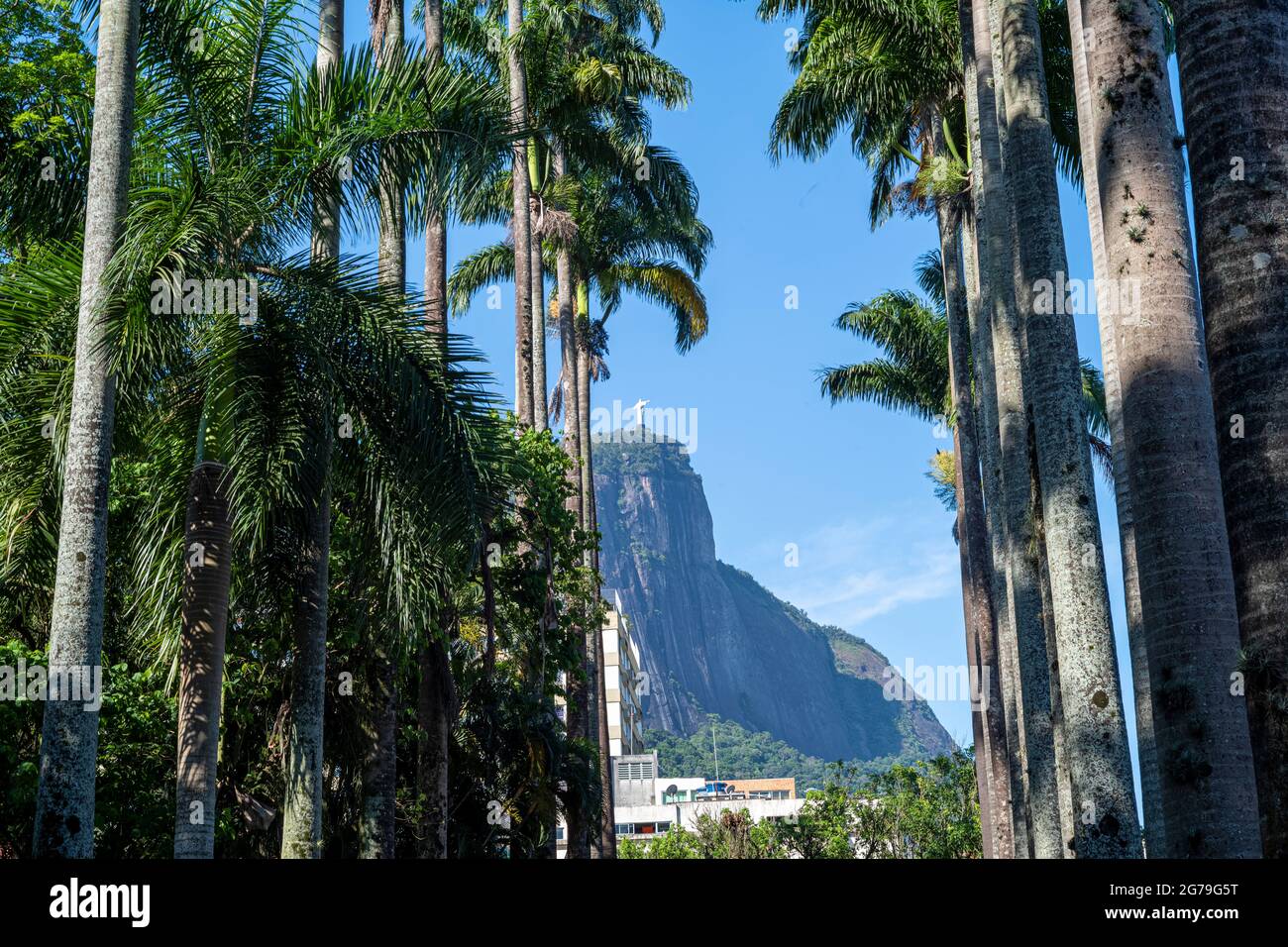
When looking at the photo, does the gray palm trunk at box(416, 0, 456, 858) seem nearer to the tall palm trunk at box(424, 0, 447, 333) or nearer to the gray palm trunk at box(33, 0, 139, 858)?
the tall palm trunk at box(424, 0, 447, 333)

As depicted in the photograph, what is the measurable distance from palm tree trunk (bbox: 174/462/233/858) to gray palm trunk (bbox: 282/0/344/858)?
34.1 inches

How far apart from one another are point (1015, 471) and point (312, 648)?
7.98 m

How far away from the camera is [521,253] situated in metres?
24.7

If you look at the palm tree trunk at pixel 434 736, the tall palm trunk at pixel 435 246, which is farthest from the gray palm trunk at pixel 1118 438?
the tall palm trunk at pixel 435 246

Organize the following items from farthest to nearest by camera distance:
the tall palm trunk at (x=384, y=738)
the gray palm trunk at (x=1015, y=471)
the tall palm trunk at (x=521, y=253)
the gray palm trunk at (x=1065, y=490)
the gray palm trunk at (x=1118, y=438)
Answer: the tall palm trunk at (x=521, y=253), the gray palm trunk at (x=1015, y=471), the tall palm trunk at (x=384, y=738), the gray palm trunk at (x=1065, y=490), the gray palm trunk at (x=1118, y=438)

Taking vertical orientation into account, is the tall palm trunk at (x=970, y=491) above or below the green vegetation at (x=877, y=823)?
above

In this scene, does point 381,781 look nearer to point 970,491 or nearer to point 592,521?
point 592,521

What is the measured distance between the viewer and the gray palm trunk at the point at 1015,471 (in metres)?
13.4

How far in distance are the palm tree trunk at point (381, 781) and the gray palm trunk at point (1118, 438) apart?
288 inches

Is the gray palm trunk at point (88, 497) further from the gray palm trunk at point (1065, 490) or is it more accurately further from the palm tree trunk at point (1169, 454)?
the gray palm trunk at point (1065, 490)

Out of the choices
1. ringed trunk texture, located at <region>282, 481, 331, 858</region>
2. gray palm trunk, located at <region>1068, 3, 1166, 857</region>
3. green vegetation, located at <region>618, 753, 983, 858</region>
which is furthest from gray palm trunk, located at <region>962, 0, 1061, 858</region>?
green vegetation, located at <region>618, 753, 983, 858</region>

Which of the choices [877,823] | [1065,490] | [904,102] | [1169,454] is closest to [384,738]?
[1065,490]
